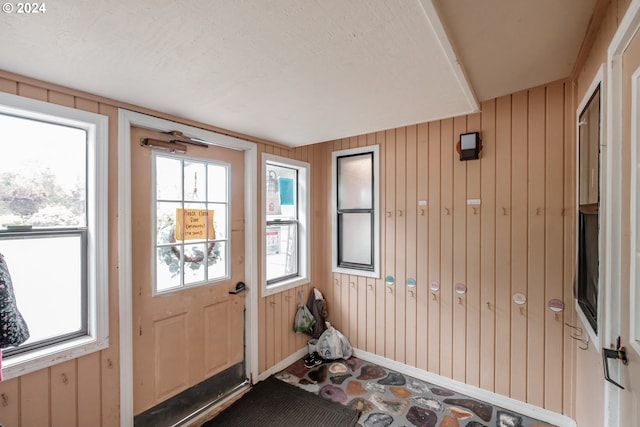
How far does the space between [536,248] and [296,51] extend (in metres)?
2.13

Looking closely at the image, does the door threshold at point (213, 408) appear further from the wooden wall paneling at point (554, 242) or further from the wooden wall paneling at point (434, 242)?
the wooden wall paneling at point (554, 242)

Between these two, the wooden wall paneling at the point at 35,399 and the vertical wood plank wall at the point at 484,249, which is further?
the vertical wood plank wall at the point at 484,249

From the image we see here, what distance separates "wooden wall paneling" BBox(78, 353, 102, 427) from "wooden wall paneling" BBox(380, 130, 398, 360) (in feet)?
7.50

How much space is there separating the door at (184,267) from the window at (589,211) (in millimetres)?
2317

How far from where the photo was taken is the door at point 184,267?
5.95 ft

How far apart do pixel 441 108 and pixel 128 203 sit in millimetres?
2130

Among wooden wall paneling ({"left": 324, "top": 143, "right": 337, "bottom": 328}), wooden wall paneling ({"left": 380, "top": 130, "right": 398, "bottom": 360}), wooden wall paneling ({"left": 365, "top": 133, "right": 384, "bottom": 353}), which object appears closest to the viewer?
wooden wall paneling ({"left": 380, "top": 130, "right": 398, "bottom": 360})

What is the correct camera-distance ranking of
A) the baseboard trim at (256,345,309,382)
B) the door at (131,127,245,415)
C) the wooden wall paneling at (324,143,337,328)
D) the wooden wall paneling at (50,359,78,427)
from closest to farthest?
the wooden wall paneling at (50,359,78,427) < the door at (131,127,245,415) < the baseboard trim at (256,345,309,382) < the wooden wall paneling at (324,143,337,328)

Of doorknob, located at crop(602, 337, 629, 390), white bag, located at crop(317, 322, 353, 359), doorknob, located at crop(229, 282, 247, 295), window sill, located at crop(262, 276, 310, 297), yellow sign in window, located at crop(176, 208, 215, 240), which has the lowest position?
white bag, located at crop(317, 322, 353, 359)

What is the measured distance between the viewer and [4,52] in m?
1.13

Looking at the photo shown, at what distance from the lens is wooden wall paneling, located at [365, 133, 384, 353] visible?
9.29ft

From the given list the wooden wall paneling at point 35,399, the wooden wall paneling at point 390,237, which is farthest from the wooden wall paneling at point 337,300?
the wooden wall paneling at point 35,399

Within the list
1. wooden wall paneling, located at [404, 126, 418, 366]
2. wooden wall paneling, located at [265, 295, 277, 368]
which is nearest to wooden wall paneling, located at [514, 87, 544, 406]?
wooden wall paneling, located at [404, 126, 418, 366]

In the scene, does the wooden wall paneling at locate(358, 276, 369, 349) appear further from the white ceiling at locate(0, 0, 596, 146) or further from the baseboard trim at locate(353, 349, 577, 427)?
the white ceiling at locate(0, 0, 596, 146)
